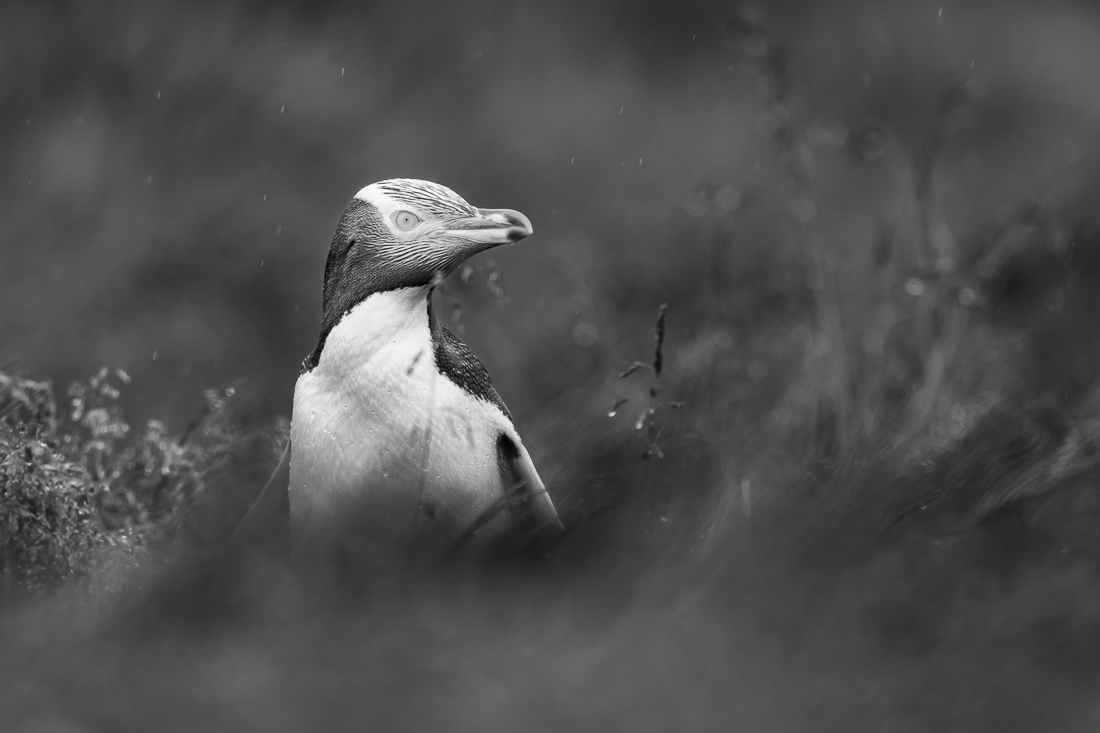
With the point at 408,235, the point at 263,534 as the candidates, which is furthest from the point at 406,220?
the point at 263,534

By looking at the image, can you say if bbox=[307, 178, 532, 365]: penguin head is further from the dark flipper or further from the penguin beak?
the dark flipper

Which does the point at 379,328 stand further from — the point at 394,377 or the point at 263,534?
the point at 263,534

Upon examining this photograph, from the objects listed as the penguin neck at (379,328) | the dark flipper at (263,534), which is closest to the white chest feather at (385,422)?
the penguin neck at (379,328)

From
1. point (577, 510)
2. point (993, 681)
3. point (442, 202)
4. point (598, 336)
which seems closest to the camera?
point (993, 681)

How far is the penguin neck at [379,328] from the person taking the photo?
1390 millimetres

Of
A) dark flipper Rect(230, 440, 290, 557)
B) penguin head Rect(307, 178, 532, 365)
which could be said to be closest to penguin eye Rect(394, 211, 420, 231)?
penguin head Rect(307, 178, 532, 365)

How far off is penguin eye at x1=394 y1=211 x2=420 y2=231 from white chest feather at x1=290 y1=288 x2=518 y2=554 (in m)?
0.07

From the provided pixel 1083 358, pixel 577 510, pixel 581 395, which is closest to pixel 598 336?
pixel 581 395

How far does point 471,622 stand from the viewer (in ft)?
1.83

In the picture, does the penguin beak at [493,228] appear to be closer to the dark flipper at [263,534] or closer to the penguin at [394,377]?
the penguin at [394,377]

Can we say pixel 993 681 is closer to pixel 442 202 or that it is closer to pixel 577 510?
pixel 577 510

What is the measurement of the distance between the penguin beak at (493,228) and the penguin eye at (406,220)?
4cm

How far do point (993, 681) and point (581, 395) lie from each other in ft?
3.39

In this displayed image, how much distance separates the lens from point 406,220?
4.61ft
